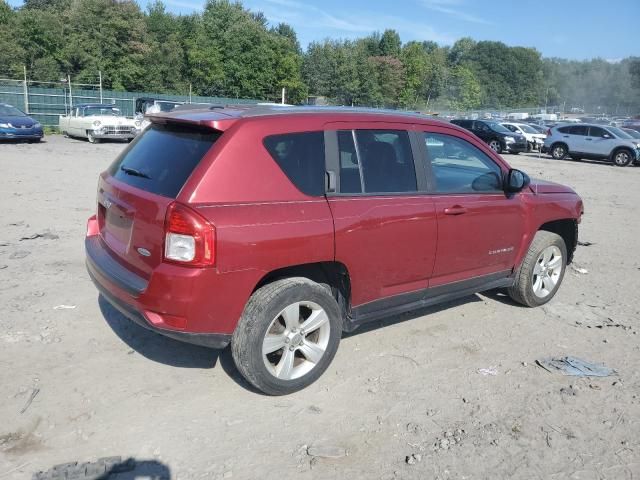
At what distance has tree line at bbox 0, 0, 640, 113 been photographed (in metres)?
48.2

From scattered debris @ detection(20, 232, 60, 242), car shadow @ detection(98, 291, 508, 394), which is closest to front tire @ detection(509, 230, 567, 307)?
car shadow @ detection(98, 291, 508, 394)

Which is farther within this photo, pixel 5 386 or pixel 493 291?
pixel 493 291

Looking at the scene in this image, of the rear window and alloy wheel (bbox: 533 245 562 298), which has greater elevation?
the rear window

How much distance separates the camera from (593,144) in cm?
2520

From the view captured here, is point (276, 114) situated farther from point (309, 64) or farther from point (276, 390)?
point (309, 64)

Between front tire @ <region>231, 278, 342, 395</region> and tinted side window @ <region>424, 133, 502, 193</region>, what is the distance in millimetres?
1417

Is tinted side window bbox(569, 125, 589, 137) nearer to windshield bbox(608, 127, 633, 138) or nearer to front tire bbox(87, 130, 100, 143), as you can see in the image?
windshield bbox(608, 127, 633, 138)

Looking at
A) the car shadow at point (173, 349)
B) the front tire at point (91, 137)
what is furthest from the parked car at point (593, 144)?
the car shadow at point (173, 349)

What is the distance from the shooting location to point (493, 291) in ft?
19.8

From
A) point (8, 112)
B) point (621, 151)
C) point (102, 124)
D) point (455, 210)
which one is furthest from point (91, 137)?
point (621, 151)

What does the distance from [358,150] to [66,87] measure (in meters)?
31.3

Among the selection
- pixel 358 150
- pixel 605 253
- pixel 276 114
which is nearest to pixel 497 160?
pixel 358 150

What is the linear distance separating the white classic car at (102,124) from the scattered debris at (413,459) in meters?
20.7

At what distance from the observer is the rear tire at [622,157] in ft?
80.0
